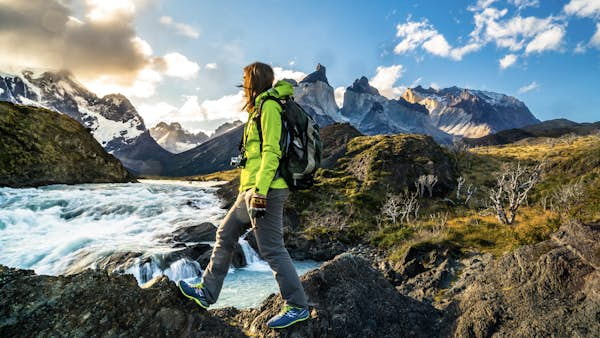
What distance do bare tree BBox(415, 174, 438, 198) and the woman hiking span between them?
155 ft

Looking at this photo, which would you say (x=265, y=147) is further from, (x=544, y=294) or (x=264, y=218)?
(x=544, y=294)

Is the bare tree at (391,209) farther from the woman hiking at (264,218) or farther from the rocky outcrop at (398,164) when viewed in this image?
the woman hiking at (264,218)

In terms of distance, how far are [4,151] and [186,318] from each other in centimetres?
4879

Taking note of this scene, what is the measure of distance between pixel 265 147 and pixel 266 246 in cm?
142

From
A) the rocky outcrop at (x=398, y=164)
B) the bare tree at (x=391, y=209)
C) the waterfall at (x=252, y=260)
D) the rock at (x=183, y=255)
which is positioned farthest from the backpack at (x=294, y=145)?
the rocky outcrop at (x=398, y=164)

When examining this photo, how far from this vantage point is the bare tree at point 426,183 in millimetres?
48688

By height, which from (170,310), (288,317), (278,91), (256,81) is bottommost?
(288,317)

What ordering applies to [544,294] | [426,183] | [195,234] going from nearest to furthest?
[544,294], [195,234], [426,183]

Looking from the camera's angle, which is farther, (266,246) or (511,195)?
(511,195)

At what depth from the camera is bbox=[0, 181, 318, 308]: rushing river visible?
18.7 m

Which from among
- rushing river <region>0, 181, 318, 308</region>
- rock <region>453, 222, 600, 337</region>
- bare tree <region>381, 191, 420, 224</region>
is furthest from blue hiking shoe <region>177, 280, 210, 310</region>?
bare tree <region>381, 191, 420, 224</region>

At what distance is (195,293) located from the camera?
4.56 m

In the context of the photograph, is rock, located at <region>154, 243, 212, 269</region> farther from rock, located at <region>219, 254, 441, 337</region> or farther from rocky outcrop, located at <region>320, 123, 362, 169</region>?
rocky outcrop, located at <region>320, 123, 362, 169</region>

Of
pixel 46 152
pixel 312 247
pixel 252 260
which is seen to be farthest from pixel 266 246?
pixel 46 152
